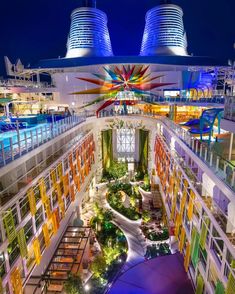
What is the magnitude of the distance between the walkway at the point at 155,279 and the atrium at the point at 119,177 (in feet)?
0.16

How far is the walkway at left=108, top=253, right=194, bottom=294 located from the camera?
29.2 ft

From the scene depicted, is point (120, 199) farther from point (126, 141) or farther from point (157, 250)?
point (126, 141)

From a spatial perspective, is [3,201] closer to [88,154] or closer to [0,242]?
Result: [0,242]

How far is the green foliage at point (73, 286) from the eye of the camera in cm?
1038

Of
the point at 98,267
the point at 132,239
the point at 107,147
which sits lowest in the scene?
the point at 132,239

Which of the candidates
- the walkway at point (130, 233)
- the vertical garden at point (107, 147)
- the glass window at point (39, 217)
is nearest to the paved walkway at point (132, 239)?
the walkway at point (130, 233)

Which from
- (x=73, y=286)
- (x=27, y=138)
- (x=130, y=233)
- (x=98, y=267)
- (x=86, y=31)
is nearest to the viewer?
(x=27, y=138)

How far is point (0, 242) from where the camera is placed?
302 inches

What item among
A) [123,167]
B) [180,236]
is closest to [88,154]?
[123,167]

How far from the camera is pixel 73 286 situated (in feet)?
34.1

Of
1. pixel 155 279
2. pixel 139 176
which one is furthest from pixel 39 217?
pixel 139 176

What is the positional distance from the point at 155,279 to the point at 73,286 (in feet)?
11.8

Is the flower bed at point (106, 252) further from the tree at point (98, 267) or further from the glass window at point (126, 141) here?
the glass window at point (126, 141)

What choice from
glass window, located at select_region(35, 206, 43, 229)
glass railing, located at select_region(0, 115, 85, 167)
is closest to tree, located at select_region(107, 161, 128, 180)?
glass railing, located at select_region(0, 115, 85, 167)
